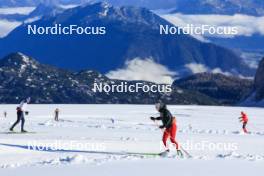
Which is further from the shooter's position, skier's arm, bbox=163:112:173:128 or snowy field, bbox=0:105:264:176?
skier's arm, bbox=163:112:173:128

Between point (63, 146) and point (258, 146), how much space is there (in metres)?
8.72

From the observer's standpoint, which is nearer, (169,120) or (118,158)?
(118,158)

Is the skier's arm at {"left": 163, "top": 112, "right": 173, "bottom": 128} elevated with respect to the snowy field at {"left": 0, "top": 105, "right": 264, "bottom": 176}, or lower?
elevated

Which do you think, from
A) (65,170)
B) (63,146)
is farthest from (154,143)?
(65,170)

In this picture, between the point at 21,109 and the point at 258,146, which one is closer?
the point at 258,146

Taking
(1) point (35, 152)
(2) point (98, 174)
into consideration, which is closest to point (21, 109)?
(1) point (35, 152)

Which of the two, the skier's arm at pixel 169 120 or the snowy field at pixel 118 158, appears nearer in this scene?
the snowy field at pixel 118 158

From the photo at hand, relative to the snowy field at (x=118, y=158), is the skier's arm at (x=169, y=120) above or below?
above

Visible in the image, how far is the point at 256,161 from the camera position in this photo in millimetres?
19547

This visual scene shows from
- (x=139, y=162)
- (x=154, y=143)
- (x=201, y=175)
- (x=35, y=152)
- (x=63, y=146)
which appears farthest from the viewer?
(x=154, y=143)

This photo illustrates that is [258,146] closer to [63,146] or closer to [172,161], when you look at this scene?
[63,146]

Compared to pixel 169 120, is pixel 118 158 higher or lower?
lower

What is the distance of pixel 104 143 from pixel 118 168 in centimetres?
1124

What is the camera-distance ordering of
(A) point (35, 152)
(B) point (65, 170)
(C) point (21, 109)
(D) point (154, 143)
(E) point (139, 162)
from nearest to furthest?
(B) point (65, 170) → (E) point (139, 162) → (A) point (35, 152) → (D) point (154, 143) → (C) point (21, 109)
